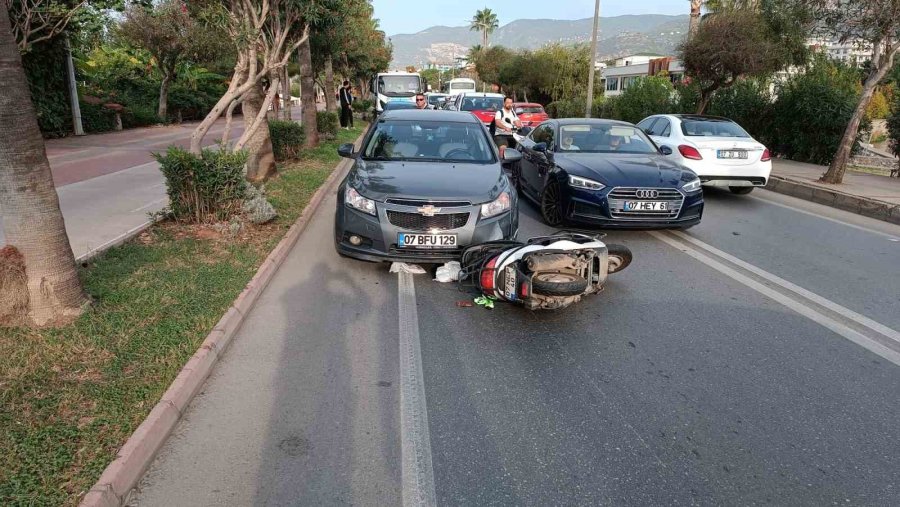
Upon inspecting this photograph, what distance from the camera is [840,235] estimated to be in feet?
28.1

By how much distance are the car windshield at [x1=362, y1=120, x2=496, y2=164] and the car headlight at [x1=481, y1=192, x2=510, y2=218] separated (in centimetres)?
102

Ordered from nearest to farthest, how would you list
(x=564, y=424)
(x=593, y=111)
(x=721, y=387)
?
(x=564, y=424)
(x=721, y=387)
(x=593, y=111)

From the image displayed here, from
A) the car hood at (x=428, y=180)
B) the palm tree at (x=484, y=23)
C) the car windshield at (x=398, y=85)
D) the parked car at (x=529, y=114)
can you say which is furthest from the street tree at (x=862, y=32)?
the palm tree at (x=484, y=23)

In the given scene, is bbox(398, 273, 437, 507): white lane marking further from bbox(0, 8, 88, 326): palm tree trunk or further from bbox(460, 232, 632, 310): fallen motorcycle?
bbox(0, 8, 88, 326): palm tree trunk

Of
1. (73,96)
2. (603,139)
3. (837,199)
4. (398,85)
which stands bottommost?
(837,199)

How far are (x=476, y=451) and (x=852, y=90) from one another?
689 inches

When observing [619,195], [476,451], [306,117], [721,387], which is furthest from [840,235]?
[306,117]

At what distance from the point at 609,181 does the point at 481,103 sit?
16.6 m

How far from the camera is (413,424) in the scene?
139 inches

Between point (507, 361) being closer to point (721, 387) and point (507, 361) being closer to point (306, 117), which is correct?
point (721, 387)

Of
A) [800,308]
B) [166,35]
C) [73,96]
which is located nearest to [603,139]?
[800,308]

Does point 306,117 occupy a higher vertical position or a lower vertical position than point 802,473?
higher

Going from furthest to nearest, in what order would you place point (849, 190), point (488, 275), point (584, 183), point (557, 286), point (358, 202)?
point (849, 190) < point (584, 183) < point (358, 202) < point (488, 275) < point (557, 286)

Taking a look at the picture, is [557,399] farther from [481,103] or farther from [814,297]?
[481,103]
